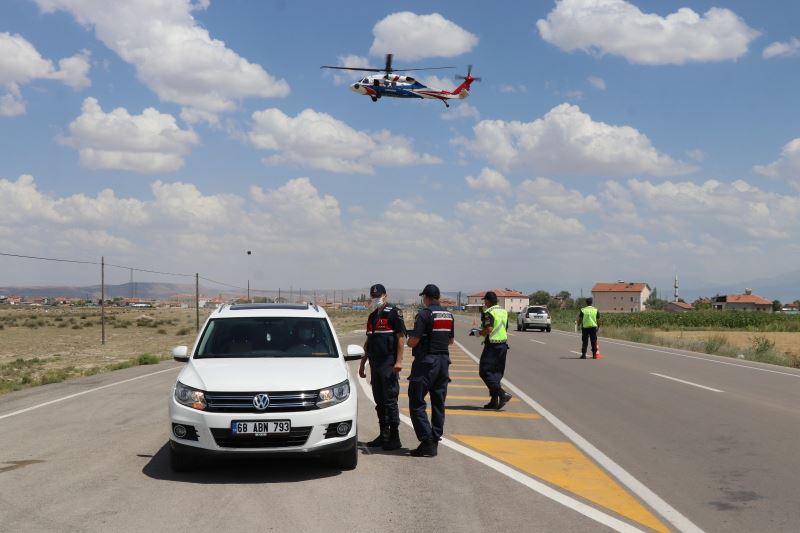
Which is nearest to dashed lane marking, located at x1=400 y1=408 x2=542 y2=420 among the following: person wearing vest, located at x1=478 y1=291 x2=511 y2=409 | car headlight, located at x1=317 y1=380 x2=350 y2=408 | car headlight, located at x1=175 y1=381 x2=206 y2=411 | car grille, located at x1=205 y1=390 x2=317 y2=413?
person wearing vest, located at x1=478 y1=291 x2=511 y2=409

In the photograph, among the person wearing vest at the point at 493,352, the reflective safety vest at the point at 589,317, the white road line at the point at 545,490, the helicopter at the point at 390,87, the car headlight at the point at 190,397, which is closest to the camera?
the white road line at the point at 545,490

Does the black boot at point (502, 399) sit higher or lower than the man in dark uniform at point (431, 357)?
lower

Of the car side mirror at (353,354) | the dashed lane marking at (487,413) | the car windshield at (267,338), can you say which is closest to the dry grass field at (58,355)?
the dashed lane marking at (487,413)

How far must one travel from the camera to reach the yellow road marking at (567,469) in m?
6.43

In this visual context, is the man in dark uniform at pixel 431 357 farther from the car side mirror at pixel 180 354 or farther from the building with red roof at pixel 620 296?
the building with red roof at pixel 620 296

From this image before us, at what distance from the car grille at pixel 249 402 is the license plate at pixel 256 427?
0.10 m

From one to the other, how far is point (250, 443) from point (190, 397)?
72 cm

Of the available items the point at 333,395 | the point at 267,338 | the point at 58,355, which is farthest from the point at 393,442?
the point at 58,355

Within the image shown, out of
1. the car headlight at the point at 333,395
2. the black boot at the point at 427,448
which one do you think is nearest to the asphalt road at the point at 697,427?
the black boot at the point at 427,448

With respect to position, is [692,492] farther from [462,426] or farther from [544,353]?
[544,353]

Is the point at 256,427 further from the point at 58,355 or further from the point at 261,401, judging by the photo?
the point at 58,355

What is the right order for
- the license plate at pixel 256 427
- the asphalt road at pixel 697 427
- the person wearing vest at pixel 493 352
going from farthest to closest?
1. the person wearing vest at pixel 493 352
2. the license plate at pixel 256 427
3. the asphalt road at pixel 697 427

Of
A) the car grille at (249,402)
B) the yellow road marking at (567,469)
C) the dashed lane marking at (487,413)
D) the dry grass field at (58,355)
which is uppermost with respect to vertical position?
the car grille at (249,402)

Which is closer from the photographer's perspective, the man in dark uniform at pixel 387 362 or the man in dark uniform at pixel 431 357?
the man in dark uniform at pixel 431 357
